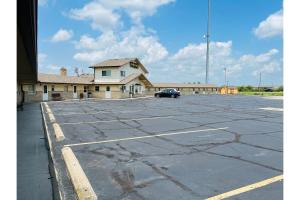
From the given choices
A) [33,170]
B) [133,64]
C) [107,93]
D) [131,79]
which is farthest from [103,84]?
[33,170]

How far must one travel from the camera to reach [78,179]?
5086 mm

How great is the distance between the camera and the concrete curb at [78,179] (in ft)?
14.3

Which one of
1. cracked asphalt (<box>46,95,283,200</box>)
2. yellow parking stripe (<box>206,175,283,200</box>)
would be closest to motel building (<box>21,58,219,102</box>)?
cracked asphalt (<box>46,95,283,200</box>)

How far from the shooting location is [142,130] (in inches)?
439

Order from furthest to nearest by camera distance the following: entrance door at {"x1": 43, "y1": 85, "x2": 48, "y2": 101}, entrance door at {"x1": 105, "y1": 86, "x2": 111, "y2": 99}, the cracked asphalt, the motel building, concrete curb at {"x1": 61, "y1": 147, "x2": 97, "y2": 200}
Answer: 1. entrance door at {"x1": 105, "y1": 86, "x2": 111, "y2": 99}
2. the motel building
3. entrance door at {"x1": 43, "y1": 85, "x2": 48, "y2": 101}
4. the cracked asphalt
5. concrete curb at {"x1": 61, "y1": 147, "x2": 97, "y2": 200}

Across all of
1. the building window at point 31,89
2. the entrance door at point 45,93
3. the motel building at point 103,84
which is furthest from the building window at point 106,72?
the building window at point 31,89

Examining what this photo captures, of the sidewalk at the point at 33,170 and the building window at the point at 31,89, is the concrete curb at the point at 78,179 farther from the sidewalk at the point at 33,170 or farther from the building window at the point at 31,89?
the building window at the point at 31,89

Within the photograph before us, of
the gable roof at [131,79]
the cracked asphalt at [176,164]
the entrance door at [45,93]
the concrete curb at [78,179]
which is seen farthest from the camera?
the gable roof at [131,79]

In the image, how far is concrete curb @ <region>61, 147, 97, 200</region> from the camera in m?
Result: 4.37

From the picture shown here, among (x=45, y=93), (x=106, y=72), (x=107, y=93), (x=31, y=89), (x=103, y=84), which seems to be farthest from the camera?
(x=106, y=72)

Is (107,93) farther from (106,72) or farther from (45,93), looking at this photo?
(45,93)

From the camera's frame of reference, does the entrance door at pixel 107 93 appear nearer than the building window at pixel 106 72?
Yes

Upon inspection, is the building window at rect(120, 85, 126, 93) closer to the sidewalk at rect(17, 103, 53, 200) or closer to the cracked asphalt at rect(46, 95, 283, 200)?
the cracked asphalt at rect(46, 95, 283, 200)

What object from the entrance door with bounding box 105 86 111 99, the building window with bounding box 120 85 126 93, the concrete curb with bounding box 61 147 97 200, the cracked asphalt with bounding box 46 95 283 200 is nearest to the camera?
the concrete curb with bounding box 61 147 97 200
